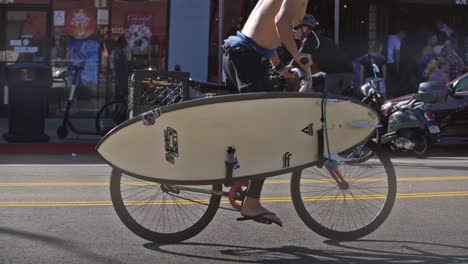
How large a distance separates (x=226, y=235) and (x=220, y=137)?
97 cm

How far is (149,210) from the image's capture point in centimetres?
571

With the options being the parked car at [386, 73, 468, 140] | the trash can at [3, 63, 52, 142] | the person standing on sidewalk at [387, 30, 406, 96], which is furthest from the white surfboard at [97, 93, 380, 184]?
the person standing on sidewalk at [387, 30, 406, 96]

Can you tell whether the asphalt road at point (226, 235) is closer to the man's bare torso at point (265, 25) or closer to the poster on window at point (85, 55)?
the man's bare torso at point (265, 25)

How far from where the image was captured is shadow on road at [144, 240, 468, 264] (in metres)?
5.39

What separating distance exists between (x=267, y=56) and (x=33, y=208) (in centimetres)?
271

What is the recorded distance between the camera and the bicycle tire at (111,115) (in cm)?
1379

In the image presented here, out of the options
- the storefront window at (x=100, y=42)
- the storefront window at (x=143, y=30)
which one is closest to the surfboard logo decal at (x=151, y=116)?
the storefront window at (x=100, y=42)

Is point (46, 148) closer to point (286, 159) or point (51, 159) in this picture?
point (51, 159)

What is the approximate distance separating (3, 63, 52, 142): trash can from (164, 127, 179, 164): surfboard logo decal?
27.3 feet

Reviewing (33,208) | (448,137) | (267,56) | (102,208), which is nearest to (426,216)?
(267,56)

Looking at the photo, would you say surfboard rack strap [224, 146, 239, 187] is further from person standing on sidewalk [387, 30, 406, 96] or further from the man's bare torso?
person standing on sidewalk [387, 30, 406, 96]

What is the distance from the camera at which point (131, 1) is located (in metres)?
17.4

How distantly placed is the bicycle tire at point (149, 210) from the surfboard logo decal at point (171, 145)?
0.33 metres

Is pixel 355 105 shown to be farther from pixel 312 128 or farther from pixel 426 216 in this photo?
pixel 426 216
